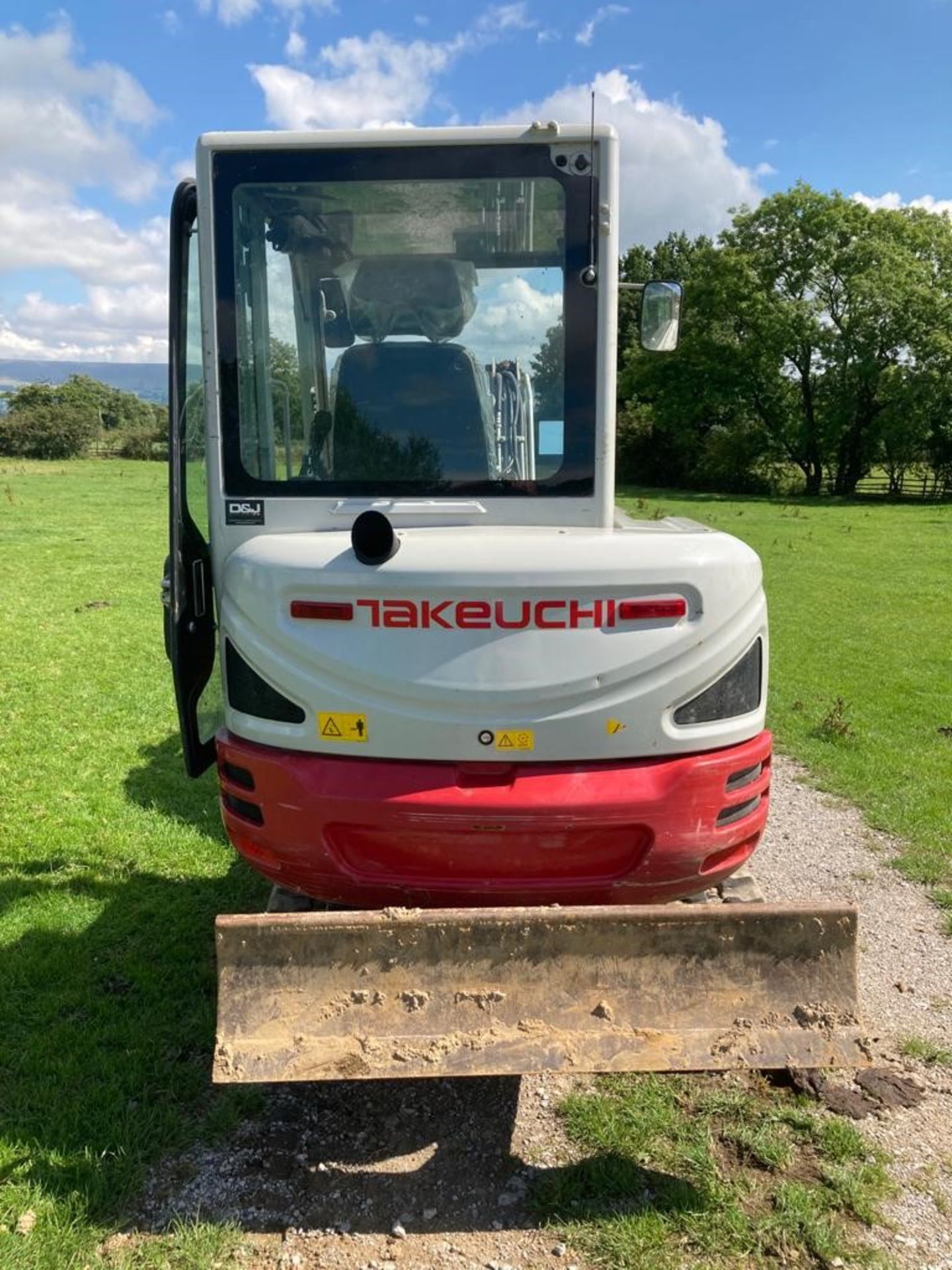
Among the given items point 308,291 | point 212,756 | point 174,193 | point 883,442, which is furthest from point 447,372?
point 883,442

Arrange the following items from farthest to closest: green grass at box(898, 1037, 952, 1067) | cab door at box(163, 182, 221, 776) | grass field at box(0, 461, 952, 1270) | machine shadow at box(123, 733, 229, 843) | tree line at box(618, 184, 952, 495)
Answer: tree line at box(618, 184, 952, 495) < machine shadow at box(123, 733, 229, 843) < green grass at box(898, 1037, 952, 1067) < cab door at box(163, 182, 221, 776) < grass field at box(0, 461, 952, 1270)

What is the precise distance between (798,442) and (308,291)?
4150cm

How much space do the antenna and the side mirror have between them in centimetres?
36

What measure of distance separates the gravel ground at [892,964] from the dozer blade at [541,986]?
75 cm

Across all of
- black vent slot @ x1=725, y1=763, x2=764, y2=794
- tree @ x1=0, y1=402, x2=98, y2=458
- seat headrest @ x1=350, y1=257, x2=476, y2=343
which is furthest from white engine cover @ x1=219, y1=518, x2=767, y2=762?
tree @ x1=0, y1=402, x2=98, y2=458

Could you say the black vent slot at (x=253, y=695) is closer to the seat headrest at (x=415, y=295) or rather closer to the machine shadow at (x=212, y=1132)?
A: the seat headrest at (x=415, y=295)

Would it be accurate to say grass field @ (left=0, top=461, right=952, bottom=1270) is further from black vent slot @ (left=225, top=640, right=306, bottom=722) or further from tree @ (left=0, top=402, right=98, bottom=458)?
tree @ (left=0, top=402, right=98, bottom=458)

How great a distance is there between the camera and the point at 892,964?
4.38m

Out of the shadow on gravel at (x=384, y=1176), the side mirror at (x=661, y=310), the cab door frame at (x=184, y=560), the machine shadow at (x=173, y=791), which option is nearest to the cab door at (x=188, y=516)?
the cab door frame at (x=184, y=560)

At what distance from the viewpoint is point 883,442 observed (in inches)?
1515

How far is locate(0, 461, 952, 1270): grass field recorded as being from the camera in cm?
309

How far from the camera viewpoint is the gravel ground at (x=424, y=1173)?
2.73m

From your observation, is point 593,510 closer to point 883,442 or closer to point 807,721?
point 807,721

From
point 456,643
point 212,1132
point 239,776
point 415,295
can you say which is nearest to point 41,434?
point 415,295
